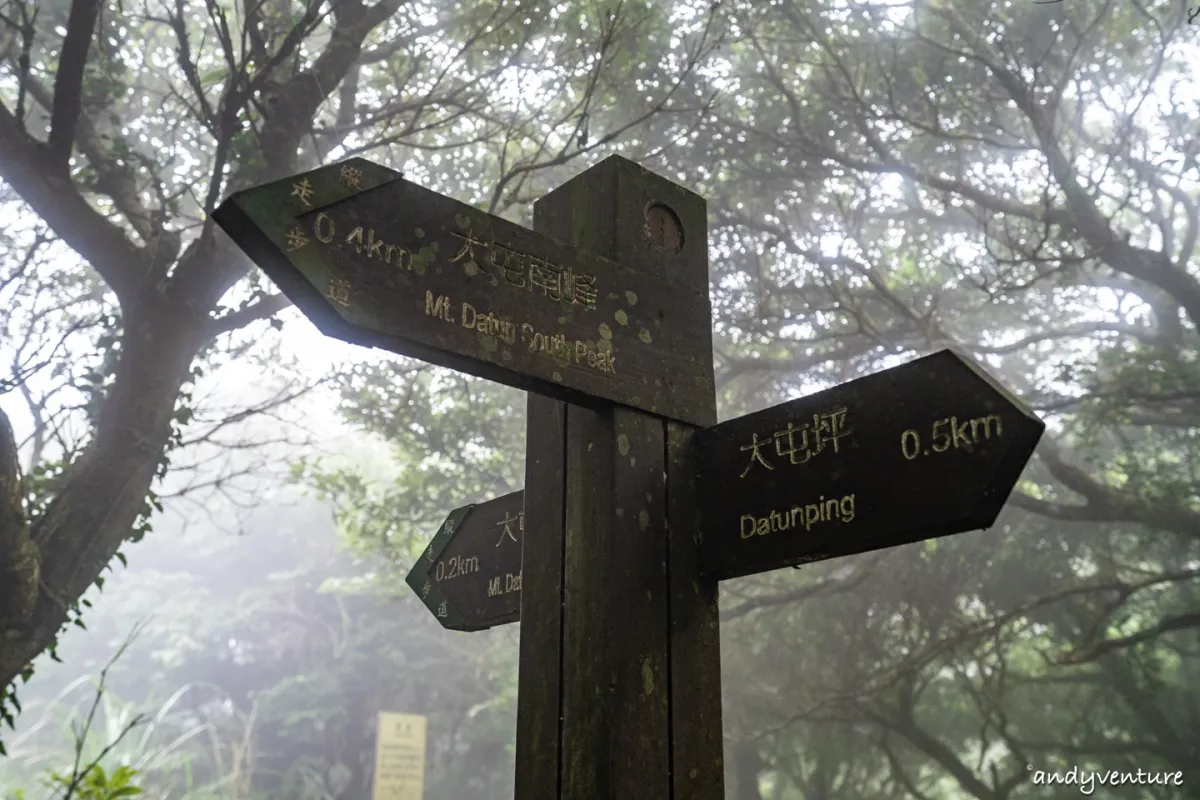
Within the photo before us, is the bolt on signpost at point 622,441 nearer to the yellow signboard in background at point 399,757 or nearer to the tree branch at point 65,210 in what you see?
the tree branch at point 65,210

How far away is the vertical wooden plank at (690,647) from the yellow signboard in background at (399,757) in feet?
25.4

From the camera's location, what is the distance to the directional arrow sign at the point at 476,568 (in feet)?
5.77

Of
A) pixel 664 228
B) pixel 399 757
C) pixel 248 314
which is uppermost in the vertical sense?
pixel 248 314

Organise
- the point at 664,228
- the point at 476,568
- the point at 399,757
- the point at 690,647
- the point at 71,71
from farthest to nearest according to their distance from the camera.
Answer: the point at 399,757
the point at 71,71
the point at 476,568
the point at 664,228
the point at 690,647

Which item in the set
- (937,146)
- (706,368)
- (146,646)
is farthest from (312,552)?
(706,368)

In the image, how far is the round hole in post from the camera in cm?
154

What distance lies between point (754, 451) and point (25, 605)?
2887mm

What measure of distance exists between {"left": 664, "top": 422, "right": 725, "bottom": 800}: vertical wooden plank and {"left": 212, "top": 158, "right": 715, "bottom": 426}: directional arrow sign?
4.8 inches

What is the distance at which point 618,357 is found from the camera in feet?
4.36

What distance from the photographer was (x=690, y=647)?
1.30 metres

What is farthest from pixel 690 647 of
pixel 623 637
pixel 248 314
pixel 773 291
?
pixel 773 291

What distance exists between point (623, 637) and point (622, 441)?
0.29 meters

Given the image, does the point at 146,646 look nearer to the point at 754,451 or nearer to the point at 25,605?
the point at 25,605
